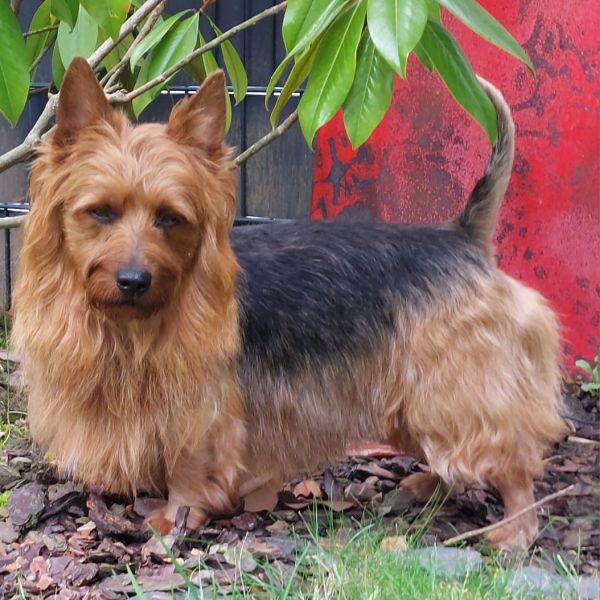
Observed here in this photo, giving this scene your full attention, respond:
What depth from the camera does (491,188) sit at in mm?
3770

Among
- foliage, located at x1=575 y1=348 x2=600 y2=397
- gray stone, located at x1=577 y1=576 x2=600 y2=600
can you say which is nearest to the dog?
gray stone, located at x1=577 y1=576 x2=600 y2=600

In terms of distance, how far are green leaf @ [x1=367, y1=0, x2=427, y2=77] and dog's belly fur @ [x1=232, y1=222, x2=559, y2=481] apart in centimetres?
159

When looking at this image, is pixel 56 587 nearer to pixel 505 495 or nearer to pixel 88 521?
pixel 88 521

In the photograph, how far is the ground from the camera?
2924mm

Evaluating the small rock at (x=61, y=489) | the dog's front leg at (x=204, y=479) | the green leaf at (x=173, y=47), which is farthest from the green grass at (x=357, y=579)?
the green leaf at (x=173, y=47)

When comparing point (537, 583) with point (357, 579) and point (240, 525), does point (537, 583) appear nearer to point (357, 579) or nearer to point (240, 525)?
point (357, 579)

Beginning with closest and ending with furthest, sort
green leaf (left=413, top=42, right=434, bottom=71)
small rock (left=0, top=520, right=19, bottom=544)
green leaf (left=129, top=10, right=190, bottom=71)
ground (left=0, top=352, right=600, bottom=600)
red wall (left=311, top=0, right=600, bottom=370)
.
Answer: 1. green leaf (left=413, top=42, right=434, bottom=71)
2. ground (left=0, top=352, right=600, bottom=600)
3. green leaf (left=129, top=10, right=190, bottom=71)
4. small rock (left=0, top=520, right=19, bottom=544)
5. red wall (left=311, top=0, right=600, bottom=370)

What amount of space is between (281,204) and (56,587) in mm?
3584

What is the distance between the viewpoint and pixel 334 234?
393 cm

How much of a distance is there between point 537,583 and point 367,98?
1583 millimetres

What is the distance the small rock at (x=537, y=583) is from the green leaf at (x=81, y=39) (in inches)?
86.8

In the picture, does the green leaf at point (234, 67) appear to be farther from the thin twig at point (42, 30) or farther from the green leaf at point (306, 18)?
the green leaf at point (306, 18)

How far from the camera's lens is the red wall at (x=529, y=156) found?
4.87 meters

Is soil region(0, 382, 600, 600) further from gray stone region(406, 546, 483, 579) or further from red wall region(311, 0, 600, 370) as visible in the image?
red wall region(311, 0, 600, 370)
